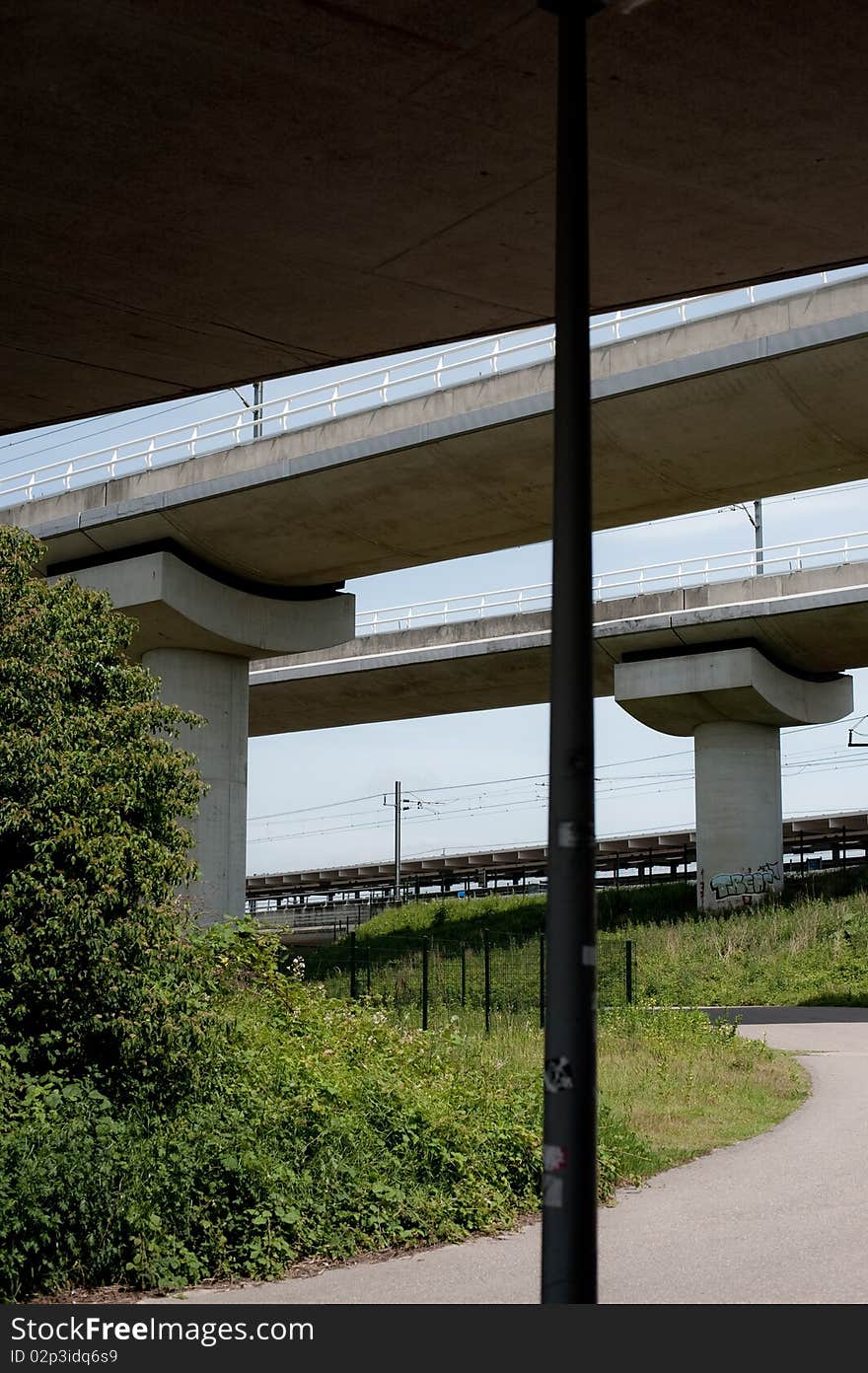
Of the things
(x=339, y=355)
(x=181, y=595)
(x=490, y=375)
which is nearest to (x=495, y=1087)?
(x=339, y=355)

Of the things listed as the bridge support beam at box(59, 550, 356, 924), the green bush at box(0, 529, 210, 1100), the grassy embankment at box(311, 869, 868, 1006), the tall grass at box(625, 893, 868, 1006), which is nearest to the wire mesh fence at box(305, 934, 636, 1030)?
the grassy embankment at box(311, 869, 868, 1006)

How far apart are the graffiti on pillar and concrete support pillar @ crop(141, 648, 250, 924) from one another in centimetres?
1638

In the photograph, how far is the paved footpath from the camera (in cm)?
739

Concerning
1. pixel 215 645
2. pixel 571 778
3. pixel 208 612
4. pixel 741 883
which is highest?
pixel 208 612

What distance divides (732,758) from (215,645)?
58.3 feet

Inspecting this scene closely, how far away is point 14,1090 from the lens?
10.4 meters

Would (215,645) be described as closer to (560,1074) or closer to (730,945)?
(730,945)

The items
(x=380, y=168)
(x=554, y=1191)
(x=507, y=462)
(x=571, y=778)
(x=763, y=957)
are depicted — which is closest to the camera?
→ (x=554, y=1191)

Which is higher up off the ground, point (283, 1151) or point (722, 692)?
point (722, 692)

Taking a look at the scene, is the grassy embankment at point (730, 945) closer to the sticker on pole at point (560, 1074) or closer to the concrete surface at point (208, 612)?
the concrete surface at point (208, 612)

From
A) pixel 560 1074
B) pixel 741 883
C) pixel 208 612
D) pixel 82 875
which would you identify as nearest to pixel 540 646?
pixel 741 883

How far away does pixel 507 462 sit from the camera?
80.9 ft

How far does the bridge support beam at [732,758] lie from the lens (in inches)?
1610

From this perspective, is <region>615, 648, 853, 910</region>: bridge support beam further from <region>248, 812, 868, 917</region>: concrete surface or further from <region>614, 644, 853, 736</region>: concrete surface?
<region>248, 812, 868, 917</region>: concrete surface
